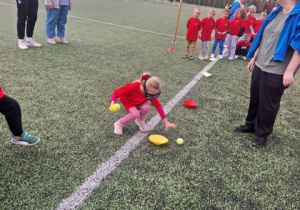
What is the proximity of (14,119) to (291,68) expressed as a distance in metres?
2.82

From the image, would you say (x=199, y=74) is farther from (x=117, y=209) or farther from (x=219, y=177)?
(x=117, y=209)

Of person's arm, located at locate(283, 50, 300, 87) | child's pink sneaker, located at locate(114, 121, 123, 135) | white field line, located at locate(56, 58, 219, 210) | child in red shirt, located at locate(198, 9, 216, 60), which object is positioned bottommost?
white field line, located at locate(56, 58, 219, 210)

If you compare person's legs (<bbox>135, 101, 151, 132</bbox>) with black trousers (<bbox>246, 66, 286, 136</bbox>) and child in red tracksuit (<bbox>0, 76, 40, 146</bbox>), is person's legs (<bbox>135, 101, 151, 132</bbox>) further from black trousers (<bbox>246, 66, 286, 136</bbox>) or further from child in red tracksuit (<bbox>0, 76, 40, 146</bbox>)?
black trousers (<bbox>246, 66, 286, 136</bbox>)

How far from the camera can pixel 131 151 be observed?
2.70m

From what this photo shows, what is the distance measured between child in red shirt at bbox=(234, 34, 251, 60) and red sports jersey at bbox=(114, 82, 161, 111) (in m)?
5.82

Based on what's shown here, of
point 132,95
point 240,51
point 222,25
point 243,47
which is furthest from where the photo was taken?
point 240,51

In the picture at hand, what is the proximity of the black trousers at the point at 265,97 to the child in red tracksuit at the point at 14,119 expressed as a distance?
8.57 ft

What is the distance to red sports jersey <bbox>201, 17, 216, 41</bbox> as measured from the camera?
699 centimetres

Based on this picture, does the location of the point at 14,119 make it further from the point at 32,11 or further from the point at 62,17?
the point at 62,17

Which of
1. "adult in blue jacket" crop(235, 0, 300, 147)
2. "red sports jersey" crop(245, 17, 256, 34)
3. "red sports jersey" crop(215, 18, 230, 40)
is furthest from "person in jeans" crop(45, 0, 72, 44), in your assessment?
"red sports jersey" crop(245, 17, 256, 34)

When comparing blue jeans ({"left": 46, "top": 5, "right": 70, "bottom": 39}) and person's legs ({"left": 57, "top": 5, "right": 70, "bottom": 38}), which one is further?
person's legs ({"left": 57, "top": 5, "right": 70, "bottom": 38})

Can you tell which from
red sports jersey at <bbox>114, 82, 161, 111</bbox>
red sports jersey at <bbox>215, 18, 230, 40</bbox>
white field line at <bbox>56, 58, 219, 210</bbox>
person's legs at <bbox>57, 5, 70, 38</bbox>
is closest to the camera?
white field line at <bbox>56, 58, 219, 210</bbox>

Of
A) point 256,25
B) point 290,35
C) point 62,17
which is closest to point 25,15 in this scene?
point 62,17

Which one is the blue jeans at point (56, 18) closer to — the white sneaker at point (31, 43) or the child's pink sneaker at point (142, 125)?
the white sneaker at point (31, 43)
